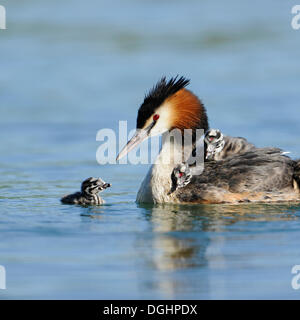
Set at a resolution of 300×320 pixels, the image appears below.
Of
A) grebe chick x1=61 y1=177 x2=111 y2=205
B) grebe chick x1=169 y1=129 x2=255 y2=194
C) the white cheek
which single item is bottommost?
grebe chick x1=61 y1=177 x2=111 y2=205

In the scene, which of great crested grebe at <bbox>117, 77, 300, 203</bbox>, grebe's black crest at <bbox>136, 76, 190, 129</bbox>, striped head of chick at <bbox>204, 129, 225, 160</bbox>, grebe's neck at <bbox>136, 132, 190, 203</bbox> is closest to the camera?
great crested grebe at <bbox>117, 77, 300, 203</bbox>

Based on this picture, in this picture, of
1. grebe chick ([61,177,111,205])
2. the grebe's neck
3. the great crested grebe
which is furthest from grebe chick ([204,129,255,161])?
grebe chick ([61,177,111,205])

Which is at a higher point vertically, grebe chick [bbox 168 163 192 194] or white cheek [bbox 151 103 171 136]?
white cheek [bbox 151 103 171 136]

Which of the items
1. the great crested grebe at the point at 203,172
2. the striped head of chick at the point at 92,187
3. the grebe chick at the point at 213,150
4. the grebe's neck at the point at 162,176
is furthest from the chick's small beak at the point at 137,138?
the grebe chick at the point at 213,150

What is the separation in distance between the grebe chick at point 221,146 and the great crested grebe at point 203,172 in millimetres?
151

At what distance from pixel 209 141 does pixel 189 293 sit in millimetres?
4189

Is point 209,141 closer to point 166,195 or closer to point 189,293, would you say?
point 166,195

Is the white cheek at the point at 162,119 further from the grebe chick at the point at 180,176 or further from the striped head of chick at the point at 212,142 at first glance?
the grebe chick at the point at 180,176

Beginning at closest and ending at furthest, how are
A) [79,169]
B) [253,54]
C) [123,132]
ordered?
[79,169], [123,132], [253,54]

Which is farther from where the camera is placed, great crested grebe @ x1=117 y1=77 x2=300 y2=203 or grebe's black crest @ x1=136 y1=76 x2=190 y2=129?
grebe's black crest @ x1=136 y1=76 x2=190 y2=129

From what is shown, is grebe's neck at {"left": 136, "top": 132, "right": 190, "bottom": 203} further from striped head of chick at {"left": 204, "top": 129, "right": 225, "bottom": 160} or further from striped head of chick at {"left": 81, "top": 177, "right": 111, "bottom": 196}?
striped head of chick at {"left": 81, "top": 177, "right": 111, "bottom": 196}

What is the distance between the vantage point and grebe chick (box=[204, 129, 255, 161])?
11750mm

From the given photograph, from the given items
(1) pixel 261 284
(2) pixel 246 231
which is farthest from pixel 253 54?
(1) pixel 261 284

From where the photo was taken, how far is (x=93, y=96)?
57.5 feet
